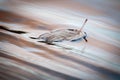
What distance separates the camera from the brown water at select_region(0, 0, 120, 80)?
3.86 ft

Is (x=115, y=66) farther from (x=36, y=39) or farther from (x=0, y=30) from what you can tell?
(x=0, y=30)

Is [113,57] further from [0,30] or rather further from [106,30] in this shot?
[0,30]

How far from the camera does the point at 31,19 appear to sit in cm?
155

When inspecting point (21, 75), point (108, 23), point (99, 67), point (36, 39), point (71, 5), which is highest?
point (71, 5)

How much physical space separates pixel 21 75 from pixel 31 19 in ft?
1.75

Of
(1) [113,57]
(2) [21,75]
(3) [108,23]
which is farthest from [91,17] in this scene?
(2) [21,75]

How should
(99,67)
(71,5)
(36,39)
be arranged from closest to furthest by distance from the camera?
(99,67) → (36,39) → (71,5)

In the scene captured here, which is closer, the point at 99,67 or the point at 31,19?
the point at 99,67

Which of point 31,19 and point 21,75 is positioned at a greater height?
point 31,19

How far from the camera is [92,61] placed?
49.9 inches

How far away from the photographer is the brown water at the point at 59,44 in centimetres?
118

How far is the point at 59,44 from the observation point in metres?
1.35

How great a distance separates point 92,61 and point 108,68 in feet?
0.32

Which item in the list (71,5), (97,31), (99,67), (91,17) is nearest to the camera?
(99,67)
